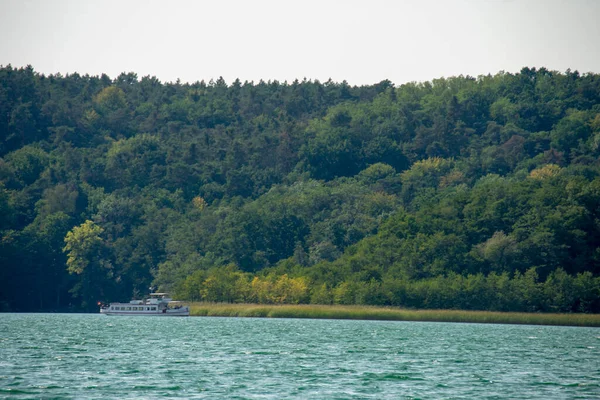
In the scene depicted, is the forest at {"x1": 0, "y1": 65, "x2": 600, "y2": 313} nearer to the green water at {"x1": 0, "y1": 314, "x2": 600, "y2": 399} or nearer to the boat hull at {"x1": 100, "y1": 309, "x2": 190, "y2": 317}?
the boat hull at {"x1": 100, "y1": 309, "x2": 190, "y2": 317}

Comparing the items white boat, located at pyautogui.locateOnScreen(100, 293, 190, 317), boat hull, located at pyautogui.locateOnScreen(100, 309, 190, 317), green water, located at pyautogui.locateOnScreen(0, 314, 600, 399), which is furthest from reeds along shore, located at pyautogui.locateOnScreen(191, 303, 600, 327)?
green water, located at pyautogui.locateOnScreen(0, 314, 600, 399)

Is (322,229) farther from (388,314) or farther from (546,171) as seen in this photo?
(388,314)

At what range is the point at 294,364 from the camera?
56.7 meters

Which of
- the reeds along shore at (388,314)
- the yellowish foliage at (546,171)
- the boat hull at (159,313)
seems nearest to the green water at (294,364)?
the reeds along shore at (388,314)

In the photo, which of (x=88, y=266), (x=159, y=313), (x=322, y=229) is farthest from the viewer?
(x=88, y=266)

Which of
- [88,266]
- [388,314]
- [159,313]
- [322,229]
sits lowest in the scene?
[388,314]

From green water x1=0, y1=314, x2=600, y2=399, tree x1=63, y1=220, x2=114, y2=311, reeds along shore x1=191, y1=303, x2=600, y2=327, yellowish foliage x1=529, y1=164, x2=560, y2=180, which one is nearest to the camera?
green water x1=0, y1=314, x2=600, y2=399

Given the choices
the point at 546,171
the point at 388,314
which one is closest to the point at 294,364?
the point at 388,314

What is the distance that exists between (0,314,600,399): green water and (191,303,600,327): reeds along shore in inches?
695

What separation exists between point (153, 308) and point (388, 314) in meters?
40.1

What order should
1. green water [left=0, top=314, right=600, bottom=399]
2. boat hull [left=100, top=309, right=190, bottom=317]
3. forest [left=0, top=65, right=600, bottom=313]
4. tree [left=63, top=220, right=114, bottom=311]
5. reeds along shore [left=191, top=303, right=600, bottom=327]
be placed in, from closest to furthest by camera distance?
green water [left=0, top=314, right=600, bottom=399], reeds along shore [left=191, top=303, right=600, bottom=327], forest [left=0, top=65, right=600, bottom=313], boat hull [left=100, top=309, right=190, bottom=317], tree [left=63, top=220, right=114, bottom=311]

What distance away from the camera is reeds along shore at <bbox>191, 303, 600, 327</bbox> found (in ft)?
354

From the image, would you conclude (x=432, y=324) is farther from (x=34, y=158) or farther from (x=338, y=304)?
(x=34, y=158)

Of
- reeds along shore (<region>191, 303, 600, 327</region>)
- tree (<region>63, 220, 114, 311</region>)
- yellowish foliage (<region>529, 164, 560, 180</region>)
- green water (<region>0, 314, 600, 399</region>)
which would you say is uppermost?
yellowish foliage (<region>529, 164, 560, 180</region>)
